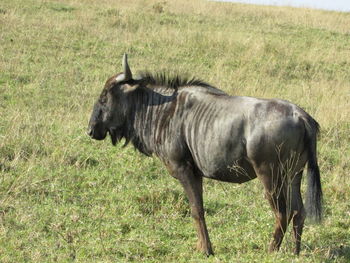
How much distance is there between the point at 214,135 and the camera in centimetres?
525

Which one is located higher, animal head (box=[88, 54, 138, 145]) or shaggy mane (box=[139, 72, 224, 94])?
shaggy mane (box=[139, 72, 224, 94])

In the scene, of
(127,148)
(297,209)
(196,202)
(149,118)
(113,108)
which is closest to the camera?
(297,209)

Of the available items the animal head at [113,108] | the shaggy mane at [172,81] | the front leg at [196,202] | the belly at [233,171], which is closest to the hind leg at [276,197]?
the belly at [233,171]

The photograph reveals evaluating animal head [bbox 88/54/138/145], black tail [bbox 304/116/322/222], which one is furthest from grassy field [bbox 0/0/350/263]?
animal head [bbox 88/54/138/145]

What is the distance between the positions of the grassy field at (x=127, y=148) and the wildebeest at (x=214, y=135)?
46 centimetres

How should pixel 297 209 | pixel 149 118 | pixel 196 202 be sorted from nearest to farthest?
pixel 297 209 → pixel 196 202 → pixel 149 118

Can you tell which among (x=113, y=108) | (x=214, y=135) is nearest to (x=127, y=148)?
(x=113, y=108)

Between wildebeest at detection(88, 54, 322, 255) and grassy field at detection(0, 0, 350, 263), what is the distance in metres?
0.46

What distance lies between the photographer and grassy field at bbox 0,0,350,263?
5688 millimetres

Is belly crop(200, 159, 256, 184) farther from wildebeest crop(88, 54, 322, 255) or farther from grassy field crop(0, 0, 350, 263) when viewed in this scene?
grassy field crop(0, 0, 350, 263)

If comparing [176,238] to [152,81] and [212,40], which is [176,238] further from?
[212,40]

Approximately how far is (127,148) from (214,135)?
3.00 meters

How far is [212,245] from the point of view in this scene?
5.68 metres

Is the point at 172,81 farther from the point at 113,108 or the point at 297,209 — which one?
the point at 297,209
